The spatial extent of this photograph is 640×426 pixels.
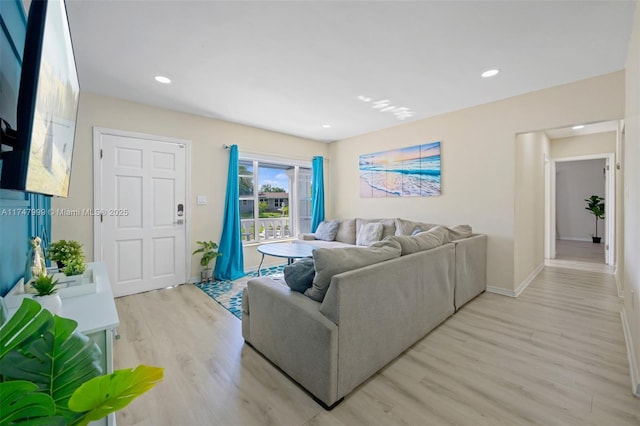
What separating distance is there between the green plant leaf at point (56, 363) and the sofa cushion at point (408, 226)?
12.9 ft

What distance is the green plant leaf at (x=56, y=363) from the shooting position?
596mm

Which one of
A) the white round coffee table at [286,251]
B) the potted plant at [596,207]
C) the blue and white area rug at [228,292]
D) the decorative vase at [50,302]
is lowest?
the blue and white area rug at [228,292]

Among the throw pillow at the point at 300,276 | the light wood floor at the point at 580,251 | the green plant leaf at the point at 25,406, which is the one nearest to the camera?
the green plant leaf at the point at 25,406

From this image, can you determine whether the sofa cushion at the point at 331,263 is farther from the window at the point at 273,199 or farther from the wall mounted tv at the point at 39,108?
the window at the point at 273,199

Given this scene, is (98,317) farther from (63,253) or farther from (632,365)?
(632,365)

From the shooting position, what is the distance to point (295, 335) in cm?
174

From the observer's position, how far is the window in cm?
480

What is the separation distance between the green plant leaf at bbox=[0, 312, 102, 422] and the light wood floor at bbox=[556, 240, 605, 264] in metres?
7.32

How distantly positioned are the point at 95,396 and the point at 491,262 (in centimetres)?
411

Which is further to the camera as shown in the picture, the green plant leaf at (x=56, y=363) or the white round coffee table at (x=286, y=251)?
the white round coffee table at (x=286, y=251)

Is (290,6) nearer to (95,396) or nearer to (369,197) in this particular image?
(95,396)

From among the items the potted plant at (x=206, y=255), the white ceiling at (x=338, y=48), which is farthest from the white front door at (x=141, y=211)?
the white ceiling at (x=338, y=48)

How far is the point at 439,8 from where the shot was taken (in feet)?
6.10

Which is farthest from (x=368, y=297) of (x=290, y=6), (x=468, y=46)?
(x=468, y=46)
